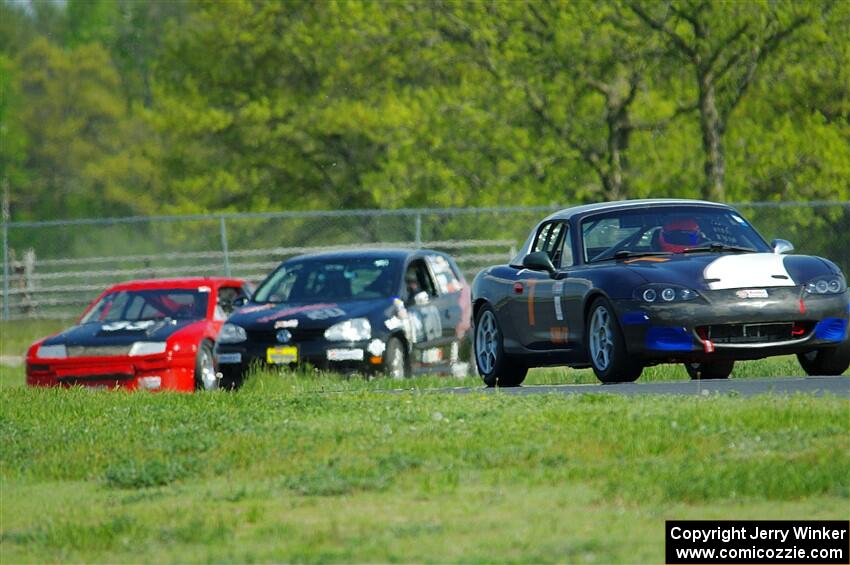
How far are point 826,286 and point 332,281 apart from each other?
7.50 meters

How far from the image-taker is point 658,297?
13.9m

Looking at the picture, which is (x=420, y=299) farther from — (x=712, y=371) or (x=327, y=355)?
(x=712, y=371)

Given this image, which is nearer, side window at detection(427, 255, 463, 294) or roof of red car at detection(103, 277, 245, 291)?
side window at detection(427, 255, 463, 294)

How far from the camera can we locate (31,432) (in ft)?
41.1

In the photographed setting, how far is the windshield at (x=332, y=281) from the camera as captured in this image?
20125 mm

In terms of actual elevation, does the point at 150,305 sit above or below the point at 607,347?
above

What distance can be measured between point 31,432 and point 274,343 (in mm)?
6516

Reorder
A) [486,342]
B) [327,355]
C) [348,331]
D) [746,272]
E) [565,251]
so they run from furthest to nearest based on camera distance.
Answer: [348,331] → [327,355] → [486,342] → [565,251] → [746,272]

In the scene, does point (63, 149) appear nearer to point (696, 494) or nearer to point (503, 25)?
point (503, 25)

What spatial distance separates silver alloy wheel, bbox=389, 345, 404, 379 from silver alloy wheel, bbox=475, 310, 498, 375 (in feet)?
7.81

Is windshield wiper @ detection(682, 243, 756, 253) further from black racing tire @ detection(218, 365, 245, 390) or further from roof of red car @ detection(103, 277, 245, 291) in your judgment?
roof of red car @ detection(103, 277, 245, 291)

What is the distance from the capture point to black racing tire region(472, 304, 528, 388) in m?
16.2

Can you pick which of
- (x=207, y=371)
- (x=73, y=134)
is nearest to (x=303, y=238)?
(x=207, y=371)

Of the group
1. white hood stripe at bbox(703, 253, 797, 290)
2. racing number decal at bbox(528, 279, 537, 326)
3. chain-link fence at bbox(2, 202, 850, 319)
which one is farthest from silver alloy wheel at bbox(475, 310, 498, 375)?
chain-link fence at bbox(2, 202, 850, 319)
